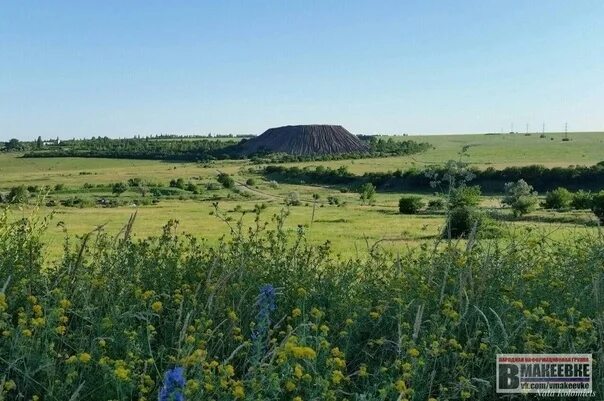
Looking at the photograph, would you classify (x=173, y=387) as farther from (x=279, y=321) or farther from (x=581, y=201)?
(x=581, y=201)

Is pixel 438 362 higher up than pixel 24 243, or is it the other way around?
pixel 24 243

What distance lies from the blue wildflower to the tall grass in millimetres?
55

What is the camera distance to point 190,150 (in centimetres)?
19012

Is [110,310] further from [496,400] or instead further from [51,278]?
[496,400]

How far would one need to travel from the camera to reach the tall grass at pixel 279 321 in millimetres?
3869

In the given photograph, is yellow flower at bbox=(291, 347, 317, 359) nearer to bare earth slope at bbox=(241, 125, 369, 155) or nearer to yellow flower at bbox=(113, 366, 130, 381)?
yellow flower at bbox=(113, 366, 130, 381)

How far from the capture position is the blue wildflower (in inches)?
126

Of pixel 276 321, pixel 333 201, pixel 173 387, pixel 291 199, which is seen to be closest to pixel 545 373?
pixel 276 321

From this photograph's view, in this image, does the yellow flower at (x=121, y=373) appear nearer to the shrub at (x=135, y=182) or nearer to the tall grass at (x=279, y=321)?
the tall grass at (x=279, y=321)

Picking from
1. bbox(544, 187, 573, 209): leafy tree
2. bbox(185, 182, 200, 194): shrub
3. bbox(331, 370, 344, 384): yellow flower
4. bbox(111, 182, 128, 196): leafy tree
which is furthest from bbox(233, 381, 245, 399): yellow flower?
bbox(111, 182, 128, 196): leafy tree

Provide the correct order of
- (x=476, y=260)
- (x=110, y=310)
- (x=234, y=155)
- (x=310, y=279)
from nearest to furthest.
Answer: (x=110, y=310)
(x=310, y=279)
(x=476, y=260)
(x=234, y=155)

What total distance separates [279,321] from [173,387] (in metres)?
1.68

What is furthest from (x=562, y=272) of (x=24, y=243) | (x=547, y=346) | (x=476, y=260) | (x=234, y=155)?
(x=234, y=155)

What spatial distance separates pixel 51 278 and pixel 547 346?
175 inches
